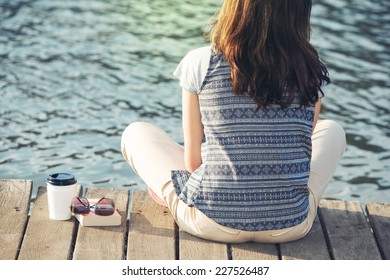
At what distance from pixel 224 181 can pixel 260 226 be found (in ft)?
0.77

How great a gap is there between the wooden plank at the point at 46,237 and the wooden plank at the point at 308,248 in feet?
2.74

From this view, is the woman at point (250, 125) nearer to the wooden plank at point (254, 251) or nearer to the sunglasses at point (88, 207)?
the wooden plank at point (254, 251)

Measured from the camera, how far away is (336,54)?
8.38 meters

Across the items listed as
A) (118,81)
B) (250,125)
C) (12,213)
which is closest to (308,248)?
(250,125)

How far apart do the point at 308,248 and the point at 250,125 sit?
0.58 meters

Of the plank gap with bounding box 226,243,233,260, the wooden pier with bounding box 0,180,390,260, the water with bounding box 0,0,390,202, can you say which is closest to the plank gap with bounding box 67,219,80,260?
the wooden pier with bounding box 0,180,390,260

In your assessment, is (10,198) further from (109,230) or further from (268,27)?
(268,27)

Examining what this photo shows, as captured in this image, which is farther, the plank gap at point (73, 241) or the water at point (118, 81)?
the water at point (118, 81)

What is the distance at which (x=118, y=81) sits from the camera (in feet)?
24.5

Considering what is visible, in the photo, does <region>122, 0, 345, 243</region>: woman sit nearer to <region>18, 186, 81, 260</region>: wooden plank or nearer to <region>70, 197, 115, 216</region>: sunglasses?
<region>70, 197, 115, 216</region>: sunglasses

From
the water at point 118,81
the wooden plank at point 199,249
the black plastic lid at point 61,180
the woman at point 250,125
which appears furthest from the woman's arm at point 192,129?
Result: the water at point 118,81

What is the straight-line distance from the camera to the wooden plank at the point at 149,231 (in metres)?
3.87

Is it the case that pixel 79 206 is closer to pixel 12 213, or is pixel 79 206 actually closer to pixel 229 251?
pixel 12 213

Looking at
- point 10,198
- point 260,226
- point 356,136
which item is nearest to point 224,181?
point 260,226
